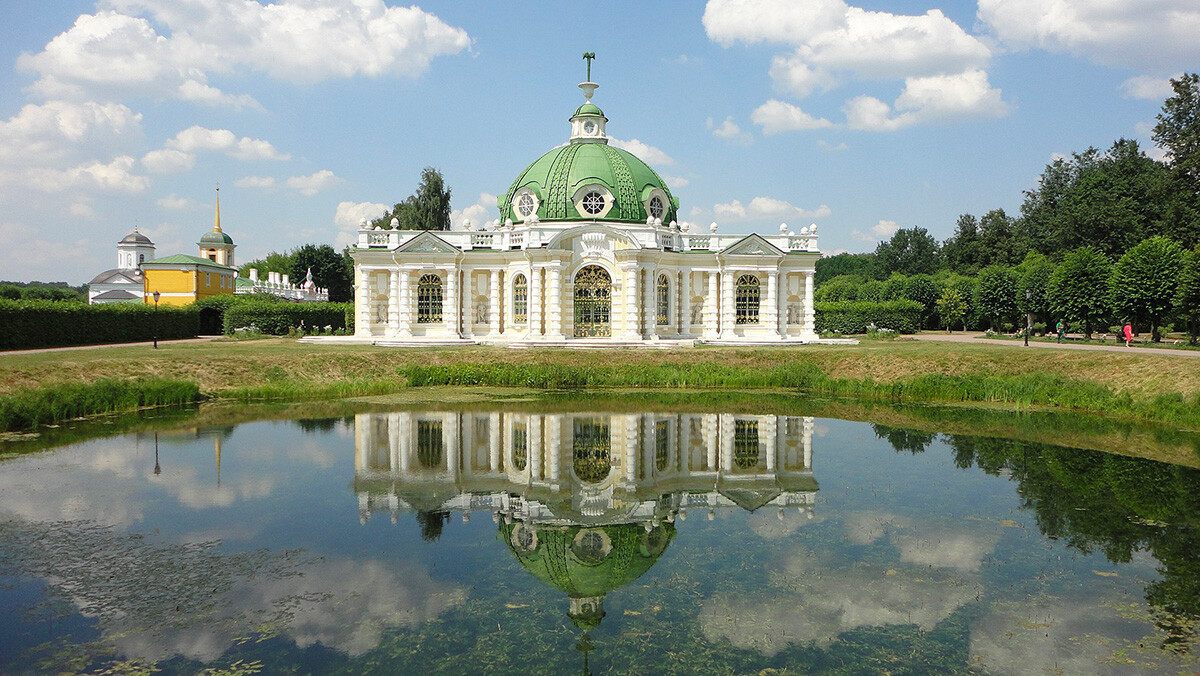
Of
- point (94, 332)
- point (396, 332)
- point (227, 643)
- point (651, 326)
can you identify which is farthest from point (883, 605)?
point (94, 332)

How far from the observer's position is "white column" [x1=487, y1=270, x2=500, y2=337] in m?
41.2

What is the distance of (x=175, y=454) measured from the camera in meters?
16.8

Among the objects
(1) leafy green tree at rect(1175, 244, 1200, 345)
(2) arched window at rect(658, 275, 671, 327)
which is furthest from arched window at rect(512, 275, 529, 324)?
(1) leafy green tree at rect(1175, 244, 1200, 345)

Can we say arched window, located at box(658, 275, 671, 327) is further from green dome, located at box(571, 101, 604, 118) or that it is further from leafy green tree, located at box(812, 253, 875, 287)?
leafy green tree, located at box(812, 253, 875, 287)

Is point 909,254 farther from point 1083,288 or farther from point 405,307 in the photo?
point 405,307

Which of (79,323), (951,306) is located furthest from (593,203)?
(951,306)

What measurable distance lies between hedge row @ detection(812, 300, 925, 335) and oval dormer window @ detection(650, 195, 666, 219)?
1862 centimetres

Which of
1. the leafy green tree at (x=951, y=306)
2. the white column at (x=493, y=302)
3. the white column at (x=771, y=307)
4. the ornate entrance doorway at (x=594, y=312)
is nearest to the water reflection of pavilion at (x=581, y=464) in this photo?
the ornate entrance doorway at (x=594, y=312)

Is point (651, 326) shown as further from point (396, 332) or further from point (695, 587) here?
point (695, 587)

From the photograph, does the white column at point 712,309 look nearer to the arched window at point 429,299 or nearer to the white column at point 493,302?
the white column at point 493,302

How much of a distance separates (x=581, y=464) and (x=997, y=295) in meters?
52.8

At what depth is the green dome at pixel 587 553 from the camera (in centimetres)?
1028

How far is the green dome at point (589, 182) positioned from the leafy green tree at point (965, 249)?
5018cm

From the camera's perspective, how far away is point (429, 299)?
41344mm
